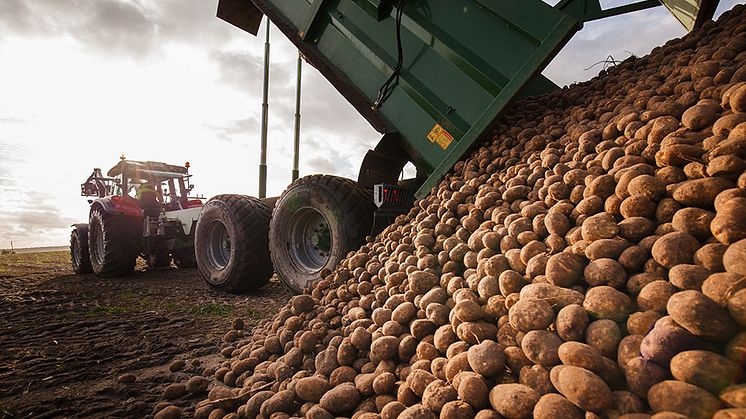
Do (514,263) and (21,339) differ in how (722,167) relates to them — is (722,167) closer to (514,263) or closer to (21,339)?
(514,263)

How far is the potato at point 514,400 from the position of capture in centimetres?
108

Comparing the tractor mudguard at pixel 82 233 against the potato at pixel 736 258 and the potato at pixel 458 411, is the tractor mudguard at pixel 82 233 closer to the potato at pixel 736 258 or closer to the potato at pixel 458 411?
the potato at pixel 458 411

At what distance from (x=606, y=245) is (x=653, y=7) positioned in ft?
8.53

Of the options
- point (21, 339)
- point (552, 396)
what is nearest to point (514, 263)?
point (552, 396)

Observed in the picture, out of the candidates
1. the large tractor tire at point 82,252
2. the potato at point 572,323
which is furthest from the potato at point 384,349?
the large tractor tire at point 82,252

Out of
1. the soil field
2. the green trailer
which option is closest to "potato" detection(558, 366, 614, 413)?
the soil field

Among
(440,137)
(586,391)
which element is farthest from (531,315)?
(440,137)

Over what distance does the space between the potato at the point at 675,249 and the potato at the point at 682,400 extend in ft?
1.52

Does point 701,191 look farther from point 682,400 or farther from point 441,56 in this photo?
point 441,56

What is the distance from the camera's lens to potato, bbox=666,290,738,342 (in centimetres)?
103

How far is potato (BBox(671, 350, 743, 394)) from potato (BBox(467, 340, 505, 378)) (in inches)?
18.7

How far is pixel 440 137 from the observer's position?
10.3 feet

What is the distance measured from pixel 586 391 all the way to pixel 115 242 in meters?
7.53

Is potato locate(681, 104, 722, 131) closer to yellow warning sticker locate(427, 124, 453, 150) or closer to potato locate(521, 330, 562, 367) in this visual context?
potato locate(521, 330, 562, 367)
